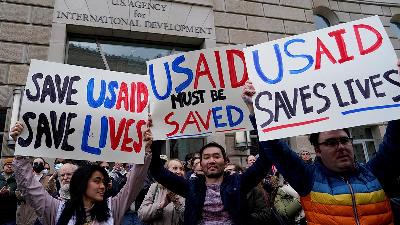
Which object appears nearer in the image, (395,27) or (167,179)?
(167,179)

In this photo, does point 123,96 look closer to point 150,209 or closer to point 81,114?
point 81,114

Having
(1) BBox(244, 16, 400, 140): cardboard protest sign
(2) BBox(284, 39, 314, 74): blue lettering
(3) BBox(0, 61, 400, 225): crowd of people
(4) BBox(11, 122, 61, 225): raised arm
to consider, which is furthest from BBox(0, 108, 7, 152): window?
(2) BBox(284, 39, 314, 74): blue lettering

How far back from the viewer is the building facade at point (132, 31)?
7.55 metres

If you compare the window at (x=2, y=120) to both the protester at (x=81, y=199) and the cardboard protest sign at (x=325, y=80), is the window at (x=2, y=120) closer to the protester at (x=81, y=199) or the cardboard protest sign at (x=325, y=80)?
the protester at (x=81, y=199)

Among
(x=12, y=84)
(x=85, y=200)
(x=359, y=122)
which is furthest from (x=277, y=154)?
(x=12, y=84)

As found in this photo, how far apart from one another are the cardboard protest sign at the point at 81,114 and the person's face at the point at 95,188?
0.42 m

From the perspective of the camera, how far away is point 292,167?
92.0 inches

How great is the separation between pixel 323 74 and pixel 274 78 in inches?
14.7

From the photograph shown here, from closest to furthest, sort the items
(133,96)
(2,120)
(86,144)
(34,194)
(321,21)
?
(34,194) → (86,144) → (133,96) → (2,120) → (321,21)

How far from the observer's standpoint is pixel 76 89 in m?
3.40

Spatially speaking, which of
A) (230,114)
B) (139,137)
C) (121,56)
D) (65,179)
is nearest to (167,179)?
(139,137)

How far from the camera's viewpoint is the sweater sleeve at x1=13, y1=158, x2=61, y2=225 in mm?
2695

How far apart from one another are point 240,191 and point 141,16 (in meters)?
6.77

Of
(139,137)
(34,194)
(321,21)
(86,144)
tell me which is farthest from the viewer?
(321,21)
